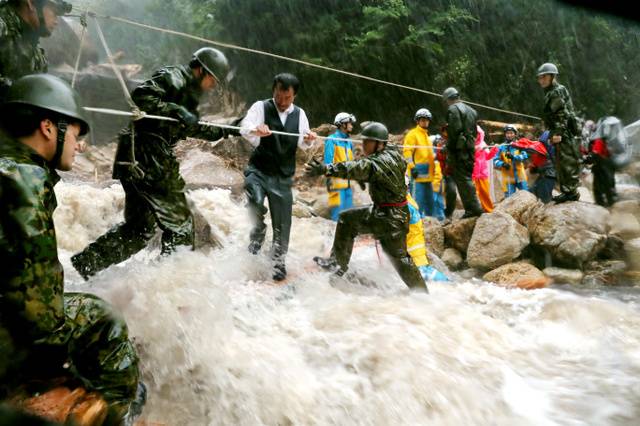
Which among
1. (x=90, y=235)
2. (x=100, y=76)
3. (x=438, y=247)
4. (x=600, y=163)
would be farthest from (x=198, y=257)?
(x=100, y=76)

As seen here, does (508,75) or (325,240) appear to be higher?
(508,75)

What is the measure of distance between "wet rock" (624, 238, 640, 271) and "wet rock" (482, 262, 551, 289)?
1507 millimetres

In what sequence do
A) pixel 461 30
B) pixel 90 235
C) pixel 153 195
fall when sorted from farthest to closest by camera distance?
pixel 461 30, pixel 90 235, pixel 153 195

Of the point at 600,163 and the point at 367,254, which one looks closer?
the point at 367,254

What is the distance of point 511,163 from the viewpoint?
10.2m

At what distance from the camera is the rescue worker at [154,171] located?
4.03 meters

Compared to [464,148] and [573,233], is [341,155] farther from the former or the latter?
[573,233]

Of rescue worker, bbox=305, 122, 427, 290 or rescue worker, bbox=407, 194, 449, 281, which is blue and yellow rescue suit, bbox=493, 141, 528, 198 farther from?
rescue worker, bbox=305, 122, 427, 290

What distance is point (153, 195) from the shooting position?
407 cm

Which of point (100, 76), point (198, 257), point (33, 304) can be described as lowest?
point (100, 76)

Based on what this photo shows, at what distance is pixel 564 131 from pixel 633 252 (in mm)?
2226

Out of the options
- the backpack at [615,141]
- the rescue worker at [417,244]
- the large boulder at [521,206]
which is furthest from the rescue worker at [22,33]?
the backpack at [615,141]

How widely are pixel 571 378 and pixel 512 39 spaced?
15400 mm

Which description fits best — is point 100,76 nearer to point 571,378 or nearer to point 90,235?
point 90,235
